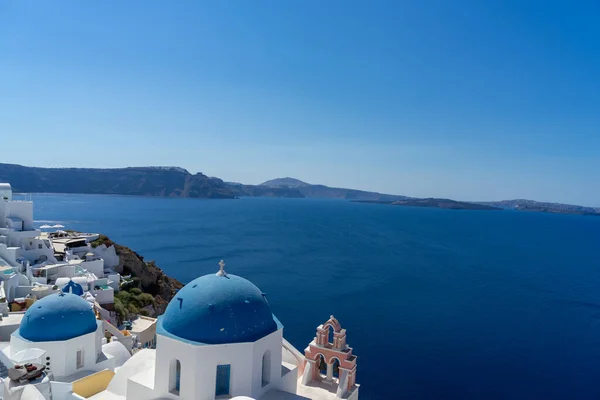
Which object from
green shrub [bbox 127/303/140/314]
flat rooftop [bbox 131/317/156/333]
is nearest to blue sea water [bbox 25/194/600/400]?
flat rooftop [bbox 131/317/156/333]

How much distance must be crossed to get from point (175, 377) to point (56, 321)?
18.4 feet

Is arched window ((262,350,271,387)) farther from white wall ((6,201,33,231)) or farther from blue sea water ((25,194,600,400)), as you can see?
white wall ((6,201,33,231))

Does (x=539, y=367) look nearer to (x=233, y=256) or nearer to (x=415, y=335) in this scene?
(x=415, y=335)

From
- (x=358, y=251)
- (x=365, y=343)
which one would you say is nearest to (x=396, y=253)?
(x=358, y=251)

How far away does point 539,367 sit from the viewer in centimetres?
2938

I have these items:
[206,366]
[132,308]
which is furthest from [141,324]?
[206,366]

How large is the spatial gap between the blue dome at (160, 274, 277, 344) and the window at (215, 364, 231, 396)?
2.25 ft

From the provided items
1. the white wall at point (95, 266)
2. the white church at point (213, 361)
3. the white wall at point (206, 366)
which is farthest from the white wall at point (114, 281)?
the white wall at point (206, 366)

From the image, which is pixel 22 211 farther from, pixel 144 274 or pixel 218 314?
pixel 218 314

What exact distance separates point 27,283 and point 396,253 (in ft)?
194

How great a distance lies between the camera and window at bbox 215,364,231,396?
8906 mm

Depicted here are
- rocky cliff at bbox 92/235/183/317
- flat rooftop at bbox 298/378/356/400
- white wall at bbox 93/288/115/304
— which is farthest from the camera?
rocky cliff at bbox 92/235/183/317

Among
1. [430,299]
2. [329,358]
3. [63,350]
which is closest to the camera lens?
[329,358]

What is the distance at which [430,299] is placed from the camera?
4425 centimetres
